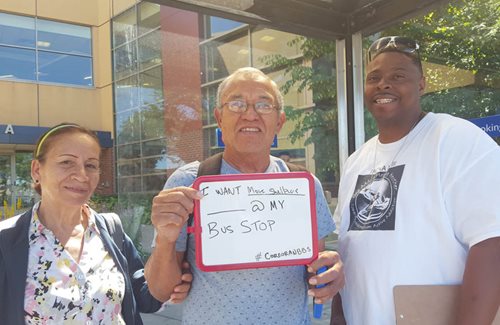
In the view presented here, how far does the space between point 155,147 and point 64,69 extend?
821cm

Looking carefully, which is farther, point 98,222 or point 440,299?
point 98,222

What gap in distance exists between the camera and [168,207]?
1.41 meters

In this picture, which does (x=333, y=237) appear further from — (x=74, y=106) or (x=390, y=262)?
(x=74, y=106)

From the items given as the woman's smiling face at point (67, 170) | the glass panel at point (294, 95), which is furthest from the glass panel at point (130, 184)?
the woman's smiling face at point (67, 170)

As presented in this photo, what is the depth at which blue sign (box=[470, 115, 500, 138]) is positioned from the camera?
3639mm

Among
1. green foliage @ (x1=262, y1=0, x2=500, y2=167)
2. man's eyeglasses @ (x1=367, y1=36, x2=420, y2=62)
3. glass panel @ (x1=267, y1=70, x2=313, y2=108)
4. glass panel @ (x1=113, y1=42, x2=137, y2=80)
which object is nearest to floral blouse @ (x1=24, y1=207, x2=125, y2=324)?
man's eyeglasses @ (x1=367, y1=36, x2=420, y2=62)

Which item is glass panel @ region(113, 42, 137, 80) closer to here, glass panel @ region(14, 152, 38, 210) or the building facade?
the building facade

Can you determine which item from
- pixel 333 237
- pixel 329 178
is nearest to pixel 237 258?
pixel 333 237

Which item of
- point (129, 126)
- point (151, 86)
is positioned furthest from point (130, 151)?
point (151, 86)

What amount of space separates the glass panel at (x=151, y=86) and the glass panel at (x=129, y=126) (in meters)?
0.42

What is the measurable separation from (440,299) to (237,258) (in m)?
0.71

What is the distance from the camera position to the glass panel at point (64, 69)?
48.4 ft

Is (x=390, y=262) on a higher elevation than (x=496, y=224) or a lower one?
lower

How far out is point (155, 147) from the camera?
29.5 ft
